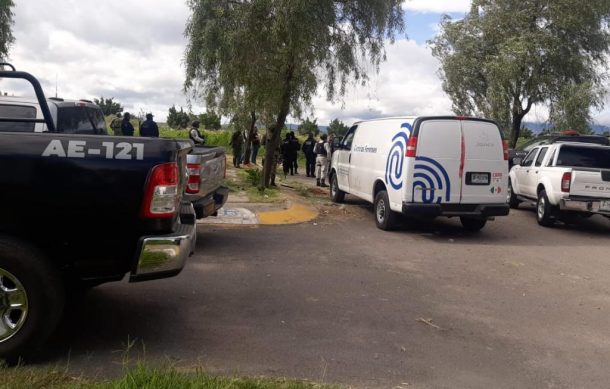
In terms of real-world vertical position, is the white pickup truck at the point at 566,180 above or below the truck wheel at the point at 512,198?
above

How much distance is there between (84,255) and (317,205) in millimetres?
9126

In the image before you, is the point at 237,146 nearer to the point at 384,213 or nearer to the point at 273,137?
the point at 273,137

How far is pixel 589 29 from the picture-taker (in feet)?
77.9

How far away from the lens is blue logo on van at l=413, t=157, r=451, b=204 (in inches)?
379

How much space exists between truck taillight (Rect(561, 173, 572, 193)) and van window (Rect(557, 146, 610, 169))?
0.83 meters

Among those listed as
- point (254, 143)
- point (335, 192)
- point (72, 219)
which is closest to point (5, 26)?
point (254, 143)

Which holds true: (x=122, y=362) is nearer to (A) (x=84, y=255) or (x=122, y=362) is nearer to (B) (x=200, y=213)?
(A) (x=84, y=255)

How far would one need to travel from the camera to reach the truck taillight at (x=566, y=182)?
438 inches

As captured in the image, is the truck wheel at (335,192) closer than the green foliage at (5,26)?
Yes

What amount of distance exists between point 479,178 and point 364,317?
17.7 ft

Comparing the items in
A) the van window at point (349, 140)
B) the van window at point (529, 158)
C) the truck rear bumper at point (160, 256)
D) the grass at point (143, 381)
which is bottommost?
the grass at point (143, 381)

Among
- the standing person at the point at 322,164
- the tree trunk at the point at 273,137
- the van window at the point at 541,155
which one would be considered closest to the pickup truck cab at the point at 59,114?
the tree trunk at the point at 273,137

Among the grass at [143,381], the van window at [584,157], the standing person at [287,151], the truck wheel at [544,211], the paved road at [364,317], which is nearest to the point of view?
the grass at [143,381]

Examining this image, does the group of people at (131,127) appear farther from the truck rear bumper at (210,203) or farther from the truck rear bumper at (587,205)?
the truck rear bumper at (587,205)
